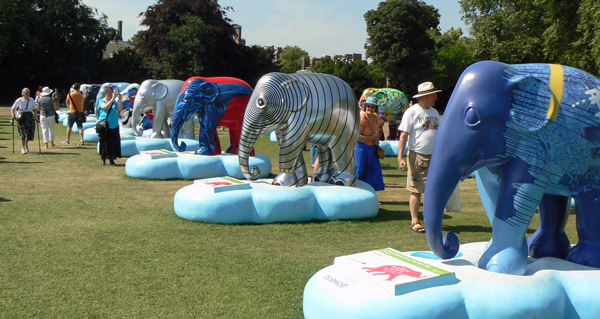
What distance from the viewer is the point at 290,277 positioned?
5191 mm

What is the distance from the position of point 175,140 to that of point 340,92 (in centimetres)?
475

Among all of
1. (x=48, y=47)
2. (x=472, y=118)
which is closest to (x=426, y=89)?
(x=472, y=118)

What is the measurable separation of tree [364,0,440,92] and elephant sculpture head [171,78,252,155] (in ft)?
107

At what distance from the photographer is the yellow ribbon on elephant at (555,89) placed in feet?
12.9

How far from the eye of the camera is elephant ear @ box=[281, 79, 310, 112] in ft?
25.8

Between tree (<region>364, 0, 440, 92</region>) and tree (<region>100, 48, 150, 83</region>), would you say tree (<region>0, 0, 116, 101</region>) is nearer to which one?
tree (<region>100, 48, 150, 83</region>)

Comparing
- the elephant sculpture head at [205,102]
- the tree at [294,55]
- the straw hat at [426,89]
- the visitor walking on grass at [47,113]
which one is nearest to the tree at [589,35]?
the elephant sculpture head at [205,102]

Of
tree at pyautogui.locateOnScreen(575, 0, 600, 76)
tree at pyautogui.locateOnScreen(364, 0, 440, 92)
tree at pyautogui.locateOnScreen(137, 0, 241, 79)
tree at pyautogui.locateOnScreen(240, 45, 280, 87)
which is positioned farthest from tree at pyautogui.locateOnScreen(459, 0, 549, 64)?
tree at pyautogui.locateOnScreen(137, 0, 241, 79)

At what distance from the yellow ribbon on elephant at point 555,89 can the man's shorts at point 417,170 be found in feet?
9.53

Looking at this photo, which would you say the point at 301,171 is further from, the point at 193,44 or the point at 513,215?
the point at 193,44

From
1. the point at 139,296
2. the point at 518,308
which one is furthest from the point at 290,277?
the point at 518,308

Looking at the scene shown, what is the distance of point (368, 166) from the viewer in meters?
8.94

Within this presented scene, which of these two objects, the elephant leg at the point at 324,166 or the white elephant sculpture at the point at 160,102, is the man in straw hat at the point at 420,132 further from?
the white elephant sculpture at the point at 160,102

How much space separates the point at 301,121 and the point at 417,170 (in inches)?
73.2
